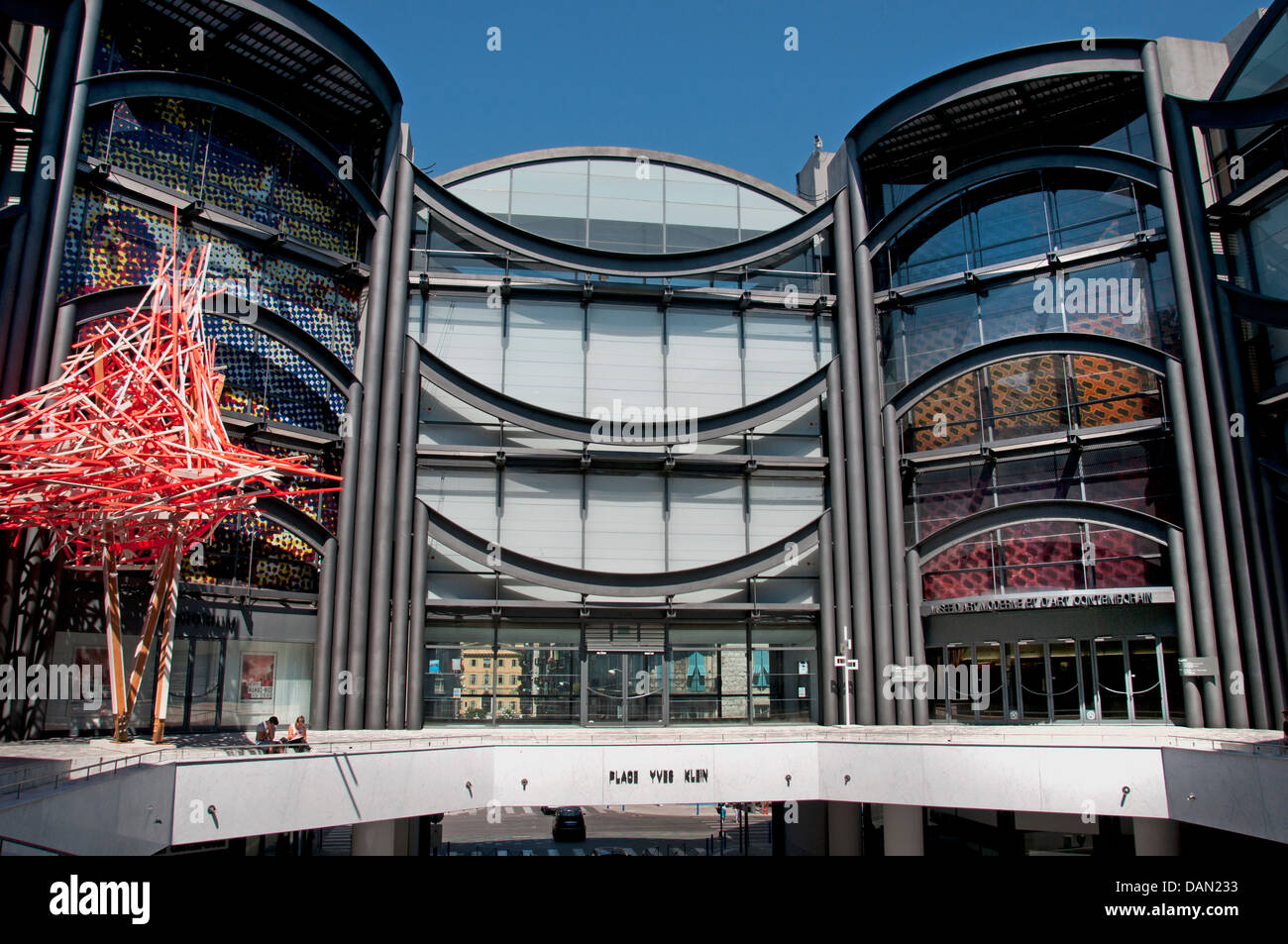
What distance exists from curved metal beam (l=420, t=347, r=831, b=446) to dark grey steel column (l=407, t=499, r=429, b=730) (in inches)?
172

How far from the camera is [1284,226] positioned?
2798cm

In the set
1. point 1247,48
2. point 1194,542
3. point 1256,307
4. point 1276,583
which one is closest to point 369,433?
point 1194,542

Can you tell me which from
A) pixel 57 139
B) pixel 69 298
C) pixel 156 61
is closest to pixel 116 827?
pixel 69 298

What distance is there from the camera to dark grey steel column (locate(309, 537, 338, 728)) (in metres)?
28.3

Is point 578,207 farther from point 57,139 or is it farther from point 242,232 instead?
point 57,139

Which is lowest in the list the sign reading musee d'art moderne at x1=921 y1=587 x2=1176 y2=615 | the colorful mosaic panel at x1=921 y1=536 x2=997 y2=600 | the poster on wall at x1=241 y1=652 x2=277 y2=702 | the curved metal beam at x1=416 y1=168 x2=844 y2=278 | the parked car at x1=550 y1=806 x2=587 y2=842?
the parked car at x1=550 y1=806 x2=587 y2=842

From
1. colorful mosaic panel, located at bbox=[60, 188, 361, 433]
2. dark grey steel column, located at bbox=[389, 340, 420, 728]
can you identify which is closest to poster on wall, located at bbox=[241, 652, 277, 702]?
dark grey steel column, located at bbox=[389, 340, 420, 728]

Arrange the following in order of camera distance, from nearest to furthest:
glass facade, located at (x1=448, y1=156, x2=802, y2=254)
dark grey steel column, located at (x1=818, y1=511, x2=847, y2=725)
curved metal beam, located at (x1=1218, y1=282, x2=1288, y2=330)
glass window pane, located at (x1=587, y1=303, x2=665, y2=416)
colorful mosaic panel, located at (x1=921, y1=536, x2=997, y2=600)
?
curved metal beam, located at (x1=1218, y1=282, x2=1288, y2=330)
dark grey steel column, located at (x1=818, y1=511, x2=847, y2=725)
colorful mosaic panel, located at (x1=921, y1=536, x2=997, y2=600)
glass window pane, located at (x1=587, y1=303, x2=665, y2=416)
glass facade, located at (x1=448, y1=156, x2=802, y2=254)

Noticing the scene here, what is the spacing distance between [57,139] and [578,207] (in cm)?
1792

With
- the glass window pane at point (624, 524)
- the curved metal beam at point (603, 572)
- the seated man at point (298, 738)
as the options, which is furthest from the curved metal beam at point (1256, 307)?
the seated man at point (298, 738)

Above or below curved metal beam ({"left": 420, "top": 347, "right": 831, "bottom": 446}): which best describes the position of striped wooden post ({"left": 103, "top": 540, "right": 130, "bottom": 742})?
below

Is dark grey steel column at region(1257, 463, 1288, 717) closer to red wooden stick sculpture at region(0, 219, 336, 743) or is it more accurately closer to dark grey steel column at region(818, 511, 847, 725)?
dark grey steel column at region(818, 511, 847, 725)

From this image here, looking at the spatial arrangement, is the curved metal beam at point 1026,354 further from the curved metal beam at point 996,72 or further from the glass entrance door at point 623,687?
the glass entrance door at point 623,687
